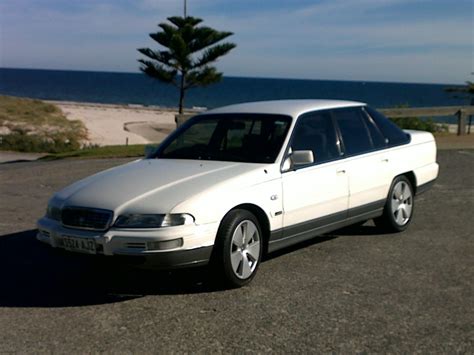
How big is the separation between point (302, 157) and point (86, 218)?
6.45ft

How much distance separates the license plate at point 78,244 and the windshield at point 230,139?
1603mm

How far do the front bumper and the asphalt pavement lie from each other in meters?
0.25

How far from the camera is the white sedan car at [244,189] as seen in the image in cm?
554

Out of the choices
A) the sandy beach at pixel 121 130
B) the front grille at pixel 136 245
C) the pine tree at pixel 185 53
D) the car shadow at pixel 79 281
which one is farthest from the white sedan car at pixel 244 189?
the sandy beach at pixel 121 130

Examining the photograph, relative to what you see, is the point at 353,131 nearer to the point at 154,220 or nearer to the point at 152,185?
the point at 152,185

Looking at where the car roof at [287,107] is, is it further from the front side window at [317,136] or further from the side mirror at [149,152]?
the side mirror at [149,152]

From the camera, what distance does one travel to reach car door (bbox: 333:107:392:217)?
23.8 feet

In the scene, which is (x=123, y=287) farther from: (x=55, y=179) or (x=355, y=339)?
(x=55, y=179)

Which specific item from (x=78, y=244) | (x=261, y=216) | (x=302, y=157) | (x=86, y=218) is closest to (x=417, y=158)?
(x=302, y=157)

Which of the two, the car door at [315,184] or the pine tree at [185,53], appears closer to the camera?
the car door at [315,184]

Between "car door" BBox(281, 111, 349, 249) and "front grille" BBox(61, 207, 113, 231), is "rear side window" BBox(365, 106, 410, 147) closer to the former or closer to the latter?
"car door" BBox(281, 111, 349, 249)

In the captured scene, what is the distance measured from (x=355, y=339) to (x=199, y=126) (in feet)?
11.1

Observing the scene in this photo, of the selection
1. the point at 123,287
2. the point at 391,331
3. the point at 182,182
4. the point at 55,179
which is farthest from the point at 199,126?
the point at 55,179

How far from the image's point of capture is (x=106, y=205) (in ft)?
18.7
